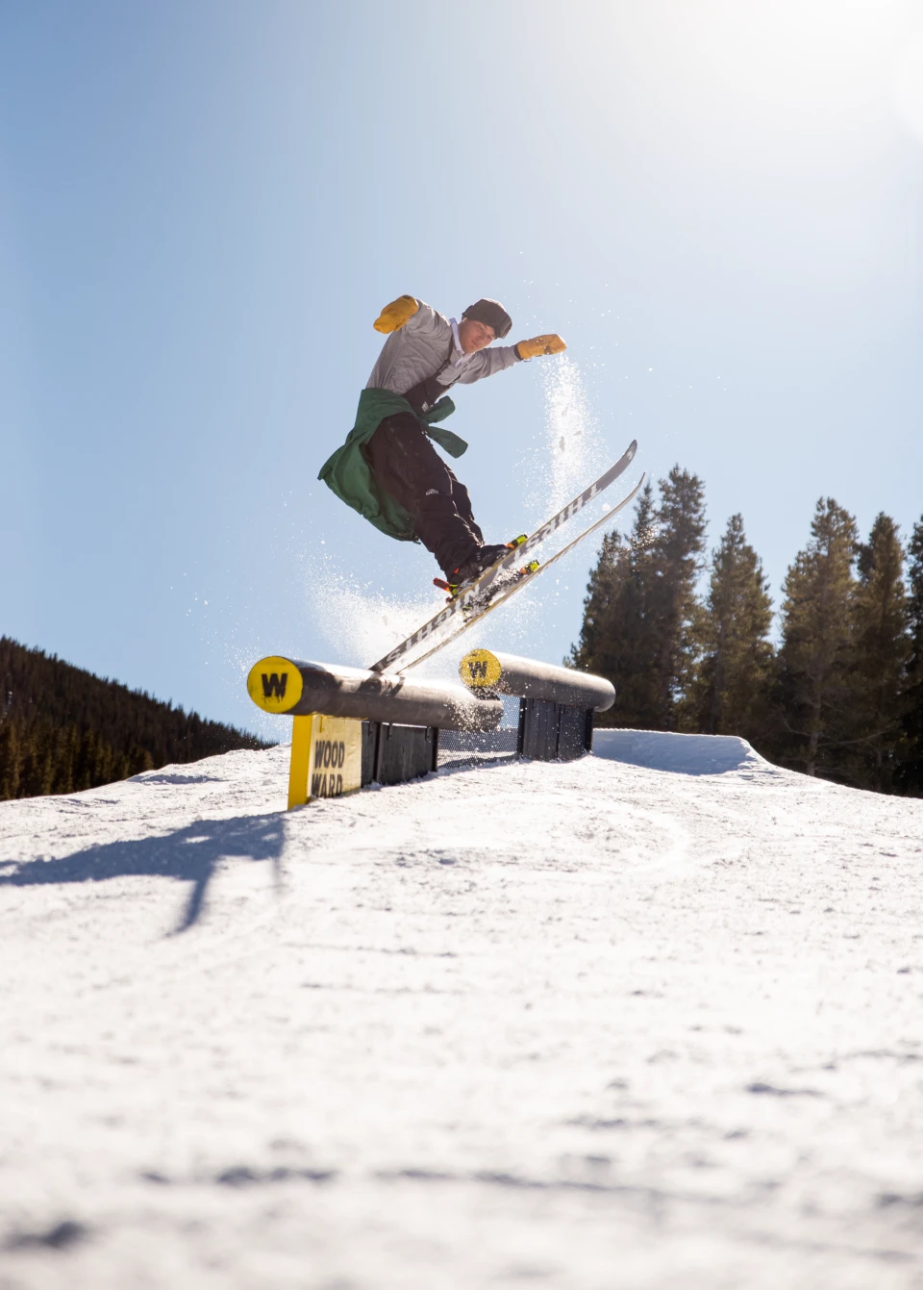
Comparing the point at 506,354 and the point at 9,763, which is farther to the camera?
the point at 9,763

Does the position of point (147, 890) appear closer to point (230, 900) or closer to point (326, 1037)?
point (230, 900)

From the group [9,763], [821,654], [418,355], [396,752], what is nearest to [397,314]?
[418,355]

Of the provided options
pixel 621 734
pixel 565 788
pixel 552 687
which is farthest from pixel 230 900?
pixel 621 734

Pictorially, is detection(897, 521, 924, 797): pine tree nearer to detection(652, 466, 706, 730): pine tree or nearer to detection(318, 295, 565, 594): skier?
detection(652, 466, 706, 730): pine tree

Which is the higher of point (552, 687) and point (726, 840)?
point (552, 687)

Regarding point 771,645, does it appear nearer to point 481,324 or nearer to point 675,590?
point 675,590

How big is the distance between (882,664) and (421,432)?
2275cm

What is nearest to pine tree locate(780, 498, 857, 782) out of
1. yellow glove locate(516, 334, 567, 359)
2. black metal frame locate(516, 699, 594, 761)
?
black metal frame locate(516, 699, 594, 761)

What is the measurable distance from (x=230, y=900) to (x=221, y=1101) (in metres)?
0.94

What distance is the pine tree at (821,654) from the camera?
2359 centimetres

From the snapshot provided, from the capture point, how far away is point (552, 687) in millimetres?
6836

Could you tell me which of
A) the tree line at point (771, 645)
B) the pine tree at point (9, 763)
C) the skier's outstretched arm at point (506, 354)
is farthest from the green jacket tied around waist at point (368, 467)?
the tree line at point (771, 645)

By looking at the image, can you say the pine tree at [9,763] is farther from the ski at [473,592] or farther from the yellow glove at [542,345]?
the yellow glove at [542,345]

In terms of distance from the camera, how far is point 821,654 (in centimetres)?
2391
